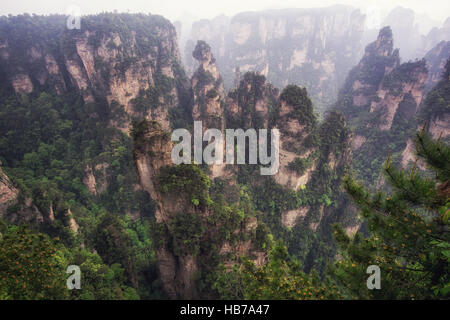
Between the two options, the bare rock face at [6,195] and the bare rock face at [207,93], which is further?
the bare rock face at [207,93]

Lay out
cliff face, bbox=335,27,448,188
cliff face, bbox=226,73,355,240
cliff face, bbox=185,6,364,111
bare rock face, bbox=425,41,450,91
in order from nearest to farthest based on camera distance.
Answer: cliff face, bbox=226,73,355,240, cliff face, bbox=335,27,448,188, bare rock face, bbox=425,41,450,91, cliff face, bbox=185,6,364,111

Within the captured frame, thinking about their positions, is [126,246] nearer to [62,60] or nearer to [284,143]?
[284,143]

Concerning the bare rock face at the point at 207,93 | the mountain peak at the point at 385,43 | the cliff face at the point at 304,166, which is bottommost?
the cliff face at the point at 304,166

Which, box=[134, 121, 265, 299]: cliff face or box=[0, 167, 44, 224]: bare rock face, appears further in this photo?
box=[0, 167, 44, 224]: bare rock face

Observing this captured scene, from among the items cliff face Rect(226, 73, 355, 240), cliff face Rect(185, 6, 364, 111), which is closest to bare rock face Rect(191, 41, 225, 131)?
cliff face Rect(226, 73, 355, 240)

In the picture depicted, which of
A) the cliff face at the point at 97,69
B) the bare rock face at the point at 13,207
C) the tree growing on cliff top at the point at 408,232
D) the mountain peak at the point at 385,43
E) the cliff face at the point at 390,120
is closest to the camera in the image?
the tree growing on cliff top at the point at 408,232

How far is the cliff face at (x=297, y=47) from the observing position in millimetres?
89663

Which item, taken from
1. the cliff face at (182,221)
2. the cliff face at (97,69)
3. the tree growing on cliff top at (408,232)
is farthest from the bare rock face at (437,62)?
the tree growing on cliff top at (408,232)

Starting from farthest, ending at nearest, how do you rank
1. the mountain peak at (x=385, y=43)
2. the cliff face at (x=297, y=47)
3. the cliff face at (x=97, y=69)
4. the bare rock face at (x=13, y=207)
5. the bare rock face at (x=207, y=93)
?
the cliff face at (x=297, y=47), the mountain peak at (x=385, y=43), the cliff face at (x=97, y=69), the bare rock face at (x=207, y=93), the bare rock face at (x=13, y=207)

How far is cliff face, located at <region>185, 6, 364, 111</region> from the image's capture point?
89663mm

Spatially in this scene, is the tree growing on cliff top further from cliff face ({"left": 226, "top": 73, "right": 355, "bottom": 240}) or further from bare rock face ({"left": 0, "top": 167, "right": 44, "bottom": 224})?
bare rock face ({"left": 0, "top": 167, "right": 44, "bottom": 224})

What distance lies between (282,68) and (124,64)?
2841 inches

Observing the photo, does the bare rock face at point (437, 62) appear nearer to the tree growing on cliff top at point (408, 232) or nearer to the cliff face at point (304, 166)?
the cliff face at point (304, 166)

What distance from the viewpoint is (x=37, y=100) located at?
38719mm
